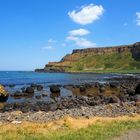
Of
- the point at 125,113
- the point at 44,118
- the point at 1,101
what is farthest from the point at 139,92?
the point at 44,118

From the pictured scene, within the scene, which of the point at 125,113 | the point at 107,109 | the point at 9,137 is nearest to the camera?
the point at 9,137

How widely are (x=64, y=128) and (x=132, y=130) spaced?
352 cm

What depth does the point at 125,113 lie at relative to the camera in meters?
24.2

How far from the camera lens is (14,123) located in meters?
20.8

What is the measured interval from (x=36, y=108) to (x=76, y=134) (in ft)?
55.3

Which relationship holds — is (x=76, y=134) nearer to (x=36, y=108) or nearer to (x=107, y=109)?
(x=107, y=109)

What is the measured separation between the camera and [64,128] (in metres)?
18.0

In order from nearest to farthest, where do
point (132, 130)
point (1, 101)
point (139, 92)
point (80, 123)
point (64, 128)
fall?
point (132, 130), point (64, 128), point (80, 123), point (1, 101), point (139, 92)

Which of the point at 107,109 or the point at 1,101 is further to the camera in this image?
the point at 1,101

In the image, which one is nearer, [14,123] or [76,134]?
[76,134]

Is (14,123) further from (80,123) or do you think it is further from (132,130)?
(132,130)

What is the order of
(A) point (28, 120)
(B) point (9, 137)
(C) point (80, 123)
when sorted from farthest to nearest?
(A) point (28, 120), (C) point (80, 123), (B) point (9, 137)

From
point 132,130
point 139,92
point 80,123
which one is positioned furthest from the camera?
point 139,92

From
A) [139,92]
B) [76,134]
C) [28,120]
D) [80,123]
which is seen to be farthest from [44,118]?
[139,92]
